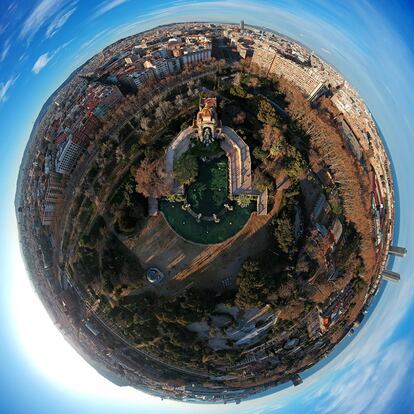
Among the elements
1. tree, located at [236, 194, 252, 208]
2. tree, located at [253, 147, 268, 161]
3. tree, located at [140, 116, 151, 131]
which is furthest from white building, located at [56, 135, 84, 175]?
tree, located at [253, 147, 268, 161]

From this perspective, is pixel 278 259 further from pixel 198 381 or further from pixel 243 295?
pixel 198 381

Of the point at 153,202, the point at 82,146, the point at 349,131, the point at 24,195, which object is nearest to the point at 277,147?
the point at 349,131

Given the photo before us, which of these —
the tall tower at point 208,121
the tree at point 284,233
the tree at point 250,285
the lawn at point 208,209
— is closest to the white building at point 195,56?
the tall tower at point 208,121

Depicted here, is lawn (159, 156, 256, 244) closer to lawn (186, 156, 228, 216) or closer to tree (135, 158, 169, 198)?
A: lawn (186, 156, 228, 216)

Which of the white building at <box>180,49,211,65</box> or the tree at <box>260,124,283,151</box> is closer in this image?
the tree at <box>260,124,283,151</box>

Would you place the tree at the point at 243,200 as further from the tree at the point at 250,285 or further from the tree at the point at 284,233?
the tree at the point at 250,285

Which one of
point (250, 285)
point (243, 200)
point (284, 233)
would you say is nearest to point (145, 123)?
point (243, 200)

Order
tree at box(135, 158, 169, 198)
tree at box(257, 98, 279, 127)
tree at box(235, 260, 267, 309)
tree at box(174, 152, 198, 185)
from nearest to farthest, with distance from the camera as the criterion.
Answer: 1. tree at box(235, 260, 267, 309)
2. tree at box(135, 158, 169, 198)
3. tree at box(174, 152, 198, 185)
4. tree at box(257, 98, 279, 127)
